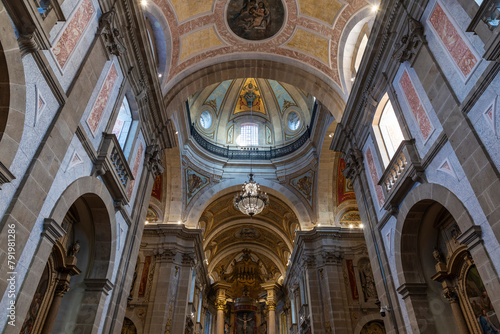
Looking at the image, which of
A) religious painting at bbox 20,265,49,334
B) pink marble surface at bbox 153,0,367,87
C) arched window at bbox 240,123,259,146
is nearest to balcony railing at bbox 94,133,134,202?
religious painting at bbox 20,265,49,334

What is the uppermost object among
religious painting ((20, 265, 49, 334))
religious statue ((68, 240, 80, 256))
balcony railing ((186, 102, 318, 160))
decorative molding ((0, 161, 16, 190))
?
balcony railing ((186, 102, 318, 160))

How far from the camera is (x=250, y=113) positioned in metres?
20.5

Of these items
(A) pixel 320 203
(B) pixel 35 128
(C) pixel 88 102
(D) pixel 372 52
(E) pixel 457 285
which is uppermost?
(A) pixel 320 203

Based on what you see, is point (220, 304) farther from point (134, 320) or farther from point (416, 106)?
point (416, 106)

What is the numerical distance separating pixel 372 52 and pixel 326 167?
9.45m

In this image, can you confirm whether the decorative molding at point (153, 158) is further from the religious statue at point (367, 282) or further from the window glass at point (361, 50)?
the religious statue at point (367, 282)

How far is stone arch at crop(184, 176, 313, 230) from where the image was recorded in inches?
672

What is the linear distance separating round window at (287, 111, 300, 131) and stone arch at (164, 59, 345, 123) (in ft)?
26.6

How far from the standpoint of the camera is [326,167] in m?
16.6

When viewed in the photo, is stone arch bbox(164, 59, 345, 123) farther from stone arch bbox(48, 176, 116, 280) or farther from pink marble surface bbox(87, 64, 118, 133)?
stone arch bbox(48, 176, 116, 280)

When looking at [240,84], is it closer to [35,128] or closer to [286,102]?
[286,102]

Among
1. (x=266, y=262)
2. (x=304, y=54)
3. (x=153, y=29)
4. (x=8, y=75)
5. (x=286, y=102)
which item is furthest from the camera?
(x=266, y=262)

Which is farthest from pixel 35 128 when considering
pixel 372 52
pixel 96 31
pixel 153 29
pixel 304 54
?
pixel 304 54

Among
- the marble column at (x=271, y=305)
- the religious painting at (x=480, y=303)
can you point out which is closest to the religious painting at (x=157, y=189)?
the marble column at (x=271, y=305)
